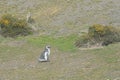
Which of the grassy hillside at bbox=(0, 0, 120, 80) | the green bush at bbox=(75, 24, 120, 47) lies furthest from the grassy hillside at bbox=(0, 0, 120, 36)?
the green bush at bbox=(75, 24, 120, 47)

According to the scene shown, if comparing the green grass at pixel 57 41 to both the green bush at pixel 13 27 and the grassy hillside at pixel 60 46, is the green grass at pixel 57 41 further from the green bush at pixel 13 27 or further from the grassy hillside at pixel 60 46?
the green bush at pixel 13 27

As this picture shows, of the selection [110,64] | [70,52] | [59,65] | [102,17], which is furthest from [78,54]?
[102,17]

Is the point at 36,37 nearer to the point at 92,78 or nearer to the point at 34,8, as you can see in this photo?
the point at 34,8

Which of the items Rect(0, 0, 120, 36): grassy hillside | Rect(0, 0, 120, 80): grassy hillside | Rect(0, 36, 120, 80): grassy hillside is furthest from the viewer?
Rect(0, 0, 120, 36): grassy hillside

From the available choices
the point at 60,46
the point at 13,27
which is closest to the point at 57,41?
the point at 60,46

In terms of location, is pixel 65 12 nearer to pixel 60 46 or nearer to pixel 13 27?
pixel 13 27

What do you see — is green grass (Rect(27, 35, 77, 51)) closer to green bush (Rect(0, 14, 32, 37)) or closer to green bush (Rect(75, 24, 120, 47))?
green bush (Rect(75, 24, 120, 47))
